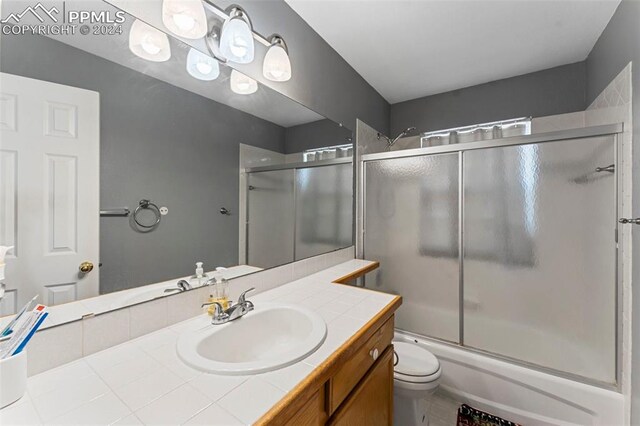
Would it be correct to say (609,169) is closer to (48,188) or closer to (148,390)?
(148,390)

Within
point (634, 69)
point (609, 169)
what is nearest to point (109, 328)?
point (609, 169)

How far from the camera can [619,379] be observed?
1307 millimetres

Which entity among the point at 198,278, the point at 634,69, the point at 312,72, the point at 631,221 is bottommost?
the point at 198,278

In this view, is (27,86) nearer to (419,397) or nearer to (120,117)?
(120,117)

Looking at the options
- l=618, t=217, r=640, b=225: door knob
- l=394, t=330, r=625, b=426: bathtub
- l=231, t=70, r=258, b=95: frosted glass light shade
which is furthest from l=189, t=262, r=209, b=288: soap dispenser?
l=618, t=217, r=640, b=225: door knob

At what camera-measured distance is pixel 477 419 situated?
5.03 ft

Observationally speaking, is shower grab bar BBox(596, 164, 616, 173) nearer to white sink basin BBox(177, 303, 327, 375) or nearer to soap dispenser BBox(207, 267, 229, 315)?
white sink basin BBox(177, 303, 327, 375)

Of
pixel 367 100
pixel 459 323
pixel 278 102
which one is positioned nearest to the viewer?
pixel 278 102

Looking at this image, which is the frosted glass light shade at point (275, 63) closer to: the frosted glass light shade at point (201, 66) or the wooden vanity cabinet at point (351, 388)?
the frosted glass light shade at point (201, 66)

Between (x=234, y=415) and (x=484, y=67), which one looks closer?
(x=234, y=415)

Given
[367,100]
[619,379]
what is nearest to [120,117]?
[367,100]

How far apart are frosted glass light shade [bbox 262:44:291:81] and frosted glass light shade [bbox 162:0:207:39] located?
1.15 feet

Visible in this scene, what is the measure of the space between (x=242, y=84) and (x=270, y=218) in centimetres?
66

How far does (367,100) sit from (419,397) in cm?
223
